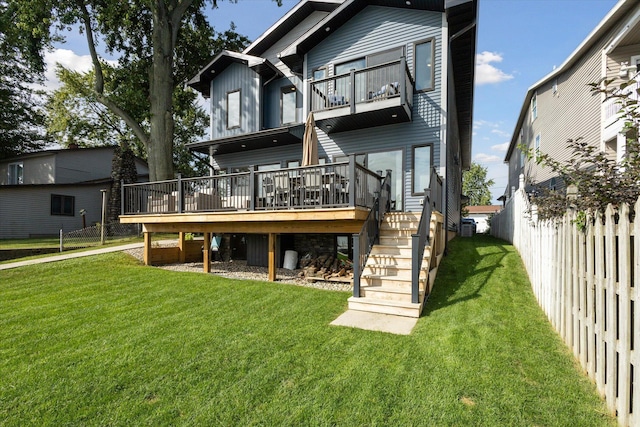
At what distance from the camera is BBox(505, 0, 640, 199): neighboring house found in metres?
9.88

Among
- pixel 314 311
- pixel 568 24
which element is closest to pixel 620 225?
pixel 314 311

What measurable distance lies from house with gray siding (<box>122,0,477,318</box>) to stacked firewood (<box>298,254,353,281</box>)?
2.71 feet

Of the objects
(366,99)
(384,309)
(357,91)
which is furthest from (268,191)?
(357,91)

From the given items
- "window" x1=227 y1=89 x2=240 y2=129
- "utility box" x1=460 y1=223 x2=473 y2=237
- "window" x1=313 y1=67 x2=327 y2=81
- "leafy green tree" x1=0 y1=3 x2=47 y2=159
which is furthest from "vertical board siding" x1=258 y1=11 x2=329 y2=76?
"leafy green tree" x1=0 y1=3 x2=47 y2=159

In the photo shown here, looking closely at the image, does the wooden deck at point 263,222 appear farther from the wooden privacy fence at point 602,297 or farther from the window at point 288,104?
the window at point 288,104

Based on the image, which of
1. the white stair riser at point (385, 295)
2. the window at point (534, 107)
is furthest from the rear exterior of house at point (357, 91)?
the window at point (534, 107)

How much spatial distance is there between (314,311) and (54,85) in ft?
112

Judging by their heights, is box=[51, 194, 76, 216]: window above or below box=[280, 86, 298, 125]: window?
below

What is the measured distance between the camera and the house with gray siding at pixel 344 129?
7.71 metres

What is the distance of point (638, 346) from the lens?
7.52 ft

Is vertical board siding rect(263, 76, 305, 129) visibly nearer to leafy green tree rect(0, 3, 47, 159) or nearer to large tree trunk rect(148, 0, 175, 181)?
large tree trunk rect(148, 0, 175, 181)

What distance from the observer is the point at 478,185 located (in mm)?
61406

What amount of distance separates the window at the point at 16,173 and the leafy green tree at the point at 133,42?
919 centimetres

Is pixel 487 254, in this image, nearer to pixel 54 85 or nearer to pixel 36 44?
pixel 36 44
